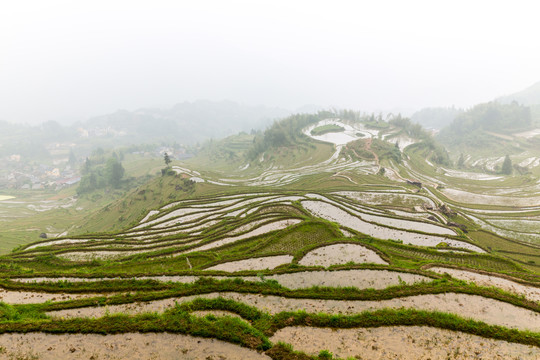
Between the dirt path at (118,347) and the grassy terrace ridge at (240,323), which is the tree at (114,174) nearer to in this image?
the grassy terrace ridge at (240,323)

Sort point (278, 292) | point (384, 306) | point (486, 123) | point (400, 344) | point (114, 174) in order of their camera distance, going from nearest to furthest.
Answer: point (400, 344) → point (384, 306) → point (278, 292) → point (114, 174) → point (486, 123)

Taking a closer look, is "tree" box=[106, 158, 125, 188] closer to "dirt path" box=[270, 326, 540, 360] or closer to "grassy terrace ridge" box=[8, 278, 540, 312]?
"grassy terrace ridge" box=[8, 278, 540, 312]

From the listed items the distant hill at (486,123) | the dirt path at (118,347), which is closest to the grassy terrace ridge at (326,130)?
the distant hill at (486,123)

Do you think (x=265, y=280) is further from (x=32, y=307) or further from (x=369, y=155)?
(x=369, y=155)

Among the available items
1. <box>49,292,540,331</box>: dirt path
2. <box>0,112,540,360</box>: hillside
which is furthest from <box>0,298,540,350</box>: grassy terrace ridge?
<box>49,292,540,331</box>: dirt path

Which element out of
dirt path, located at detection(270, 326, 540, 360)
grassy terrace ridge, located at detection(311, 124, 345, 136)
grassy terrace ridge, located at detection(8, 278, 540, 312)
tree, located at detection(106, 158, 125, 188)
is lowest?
dirt path, located at detection(270, 326, 540, 360)

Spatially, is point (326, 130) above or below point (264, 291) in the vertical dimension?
above

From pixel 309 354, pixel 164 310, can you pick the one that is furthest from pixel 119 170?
pixel 309 354

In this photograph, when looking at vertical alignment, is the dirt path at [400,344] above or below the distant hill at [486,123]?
below

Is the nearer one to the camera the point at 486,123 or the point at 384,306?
the point at 384,306

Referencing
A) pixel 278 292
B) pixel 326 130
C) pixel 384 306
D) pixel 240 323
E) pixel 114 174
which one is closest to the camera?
pixel 240 323

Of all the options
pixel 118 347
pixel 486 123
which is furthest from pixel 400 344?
pixel 486 123

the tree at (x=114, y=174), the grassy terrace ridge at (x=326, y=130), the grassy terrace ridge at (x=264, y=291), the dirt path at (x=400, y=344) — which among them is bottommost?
the dirt path at (x=400, y=344)

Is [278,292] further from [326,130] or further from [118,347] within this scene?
[326,130]
